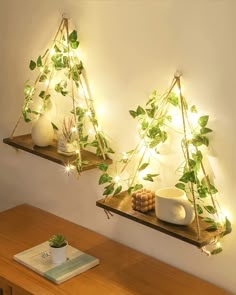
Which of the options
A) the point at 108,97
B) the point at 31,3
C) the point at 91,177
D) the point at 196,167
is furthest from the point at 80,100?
the point at 196,167

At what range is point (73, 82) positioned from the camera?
2389 millimetres

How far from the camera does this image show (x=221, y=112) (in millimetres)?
1909

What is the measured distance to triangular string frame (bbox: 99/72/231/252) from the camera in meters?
1.95

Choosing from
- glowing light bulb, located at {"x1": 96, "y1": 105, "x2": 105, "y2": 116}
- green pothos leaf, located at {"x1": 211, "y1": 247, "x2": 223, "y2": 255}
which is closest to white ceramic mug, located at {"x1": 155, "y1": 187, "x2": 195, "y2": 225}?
green pothos leaf, located at {"x1": 211, "y1": 247, "x2": 223, "y2": 255}

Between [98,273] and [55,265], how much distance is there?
0.57 feet

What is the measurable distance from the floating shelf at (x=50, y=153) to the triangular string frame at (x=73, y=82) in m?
0.03

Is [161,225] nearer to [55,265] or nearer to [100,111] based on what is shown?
[55,265]

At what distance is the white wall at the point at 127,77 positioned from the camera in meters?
1.90

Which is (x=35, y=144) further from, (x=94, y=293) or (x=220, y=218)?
(x=220, y=218)

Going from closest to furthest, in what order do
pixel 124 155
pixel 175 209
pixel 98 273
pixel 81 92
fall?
pixel 175 209 → pixel 98 273 → pixel 124 155 → pixel 81 92

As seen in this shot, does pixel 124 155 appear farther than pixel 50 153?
No

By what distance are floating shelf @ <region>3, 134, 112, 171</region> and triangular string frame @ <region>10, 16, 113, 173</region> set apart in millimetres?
31

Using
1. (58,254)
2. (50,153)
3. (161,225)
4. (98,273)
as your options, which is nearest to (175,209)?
(161,225)

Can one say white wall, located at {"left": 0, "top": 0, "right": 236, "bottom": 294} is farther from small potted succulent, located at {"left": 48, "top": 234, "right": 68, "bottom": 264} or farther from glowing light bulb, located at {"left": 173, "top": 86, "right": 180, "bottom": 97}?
small potted succulent, located at {"left": 48, "top": 234, "right": 68, "bottom": 264}
